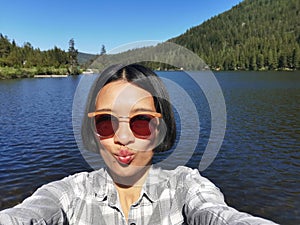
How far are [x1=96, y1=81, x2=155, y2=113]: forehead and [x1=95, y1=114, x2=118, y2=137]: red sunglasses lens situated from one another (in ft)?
0.34

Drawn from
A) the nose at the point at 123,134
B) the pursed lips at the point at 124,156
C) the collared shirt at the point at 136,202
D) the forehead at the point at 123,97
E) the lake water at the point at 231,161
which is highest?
the forehead at the point at 123,97

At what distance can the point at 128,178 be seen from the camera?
7.91ft

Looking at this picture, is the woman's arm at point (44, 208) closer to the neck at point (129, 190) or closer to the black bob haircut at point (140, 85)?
the neck at point (129, 190)

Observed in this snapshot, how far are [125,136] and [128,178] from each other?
0.39 metres

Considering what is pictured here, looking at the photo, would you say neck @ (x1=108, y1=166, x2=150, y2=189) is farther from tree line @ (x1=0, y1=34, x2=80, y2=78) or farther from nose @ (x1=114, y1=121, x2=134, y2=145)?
tree line @ (x1=0, y1=34, x2=80, y2=78)

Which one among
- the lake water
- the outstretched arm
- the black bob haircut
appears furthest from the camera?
the lake water

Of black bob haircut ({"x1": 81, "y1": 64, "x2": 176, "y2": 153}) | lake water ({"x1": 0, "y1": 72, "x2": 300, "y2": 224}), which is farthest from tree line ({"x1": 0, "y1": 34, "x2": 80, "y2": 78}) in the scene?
black bob haircut ({"x1": 81, "y1": 64, "x2": 176, "y2": 153})

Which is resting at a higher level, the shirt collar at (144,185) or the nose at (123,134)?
the nose at (123,134)

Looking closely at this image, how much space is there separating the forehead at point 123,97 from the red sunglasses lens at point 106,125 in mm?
104

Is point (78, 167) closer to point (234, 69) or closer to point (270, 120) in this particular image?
point (270, 120)

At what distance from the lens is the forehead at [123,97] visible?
2.37 metres

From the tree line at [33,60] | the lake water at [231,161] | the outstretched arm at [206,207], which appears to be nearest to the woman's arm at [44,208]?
the outstretched arm at [206,207]

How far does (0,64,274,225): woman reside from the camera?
2318mm

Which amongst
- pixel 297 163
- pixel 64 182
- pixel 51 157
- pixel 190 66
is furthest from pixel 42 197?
pixel 297 163
